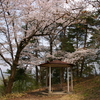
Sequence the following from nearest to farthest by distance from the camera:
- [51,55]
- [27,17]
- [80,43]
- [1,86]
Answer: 1. [27,17]
2. [1,86]
3. [51,55]
4. [80,43]

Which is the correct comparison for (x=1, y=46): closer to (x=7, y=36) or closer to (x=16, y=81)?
(x=7, y=36)

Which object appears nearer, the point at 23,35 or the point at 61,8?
the point at 61,8

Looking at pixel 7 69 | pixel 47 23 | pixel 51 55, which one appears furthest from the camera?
pixel 51 55

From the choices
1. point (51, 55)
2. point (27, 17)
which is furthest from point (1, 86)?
point (27, 17)

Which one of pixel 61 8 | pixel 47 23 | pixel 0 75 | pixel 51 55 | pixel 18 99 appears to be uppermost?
pixel 61 8

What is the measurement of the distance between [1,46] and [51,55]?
394cm

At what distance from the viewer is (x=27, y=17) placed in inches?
263

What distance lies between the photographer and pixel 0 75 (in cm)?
888

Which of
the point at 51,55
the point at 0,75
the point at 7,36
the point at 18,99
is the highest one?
the point at 7,36

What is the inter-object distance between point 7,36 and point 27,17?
184 centimetres

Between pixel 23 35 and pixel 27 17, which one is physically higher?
pixel 27 17

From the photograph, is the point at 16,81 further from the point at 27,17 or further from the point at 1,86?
the point at 27,17

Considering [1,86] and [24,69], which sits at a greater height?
[24,69]

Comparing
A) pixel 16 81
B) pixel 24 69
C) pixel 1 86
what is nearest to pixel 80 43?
pixel 24 69
